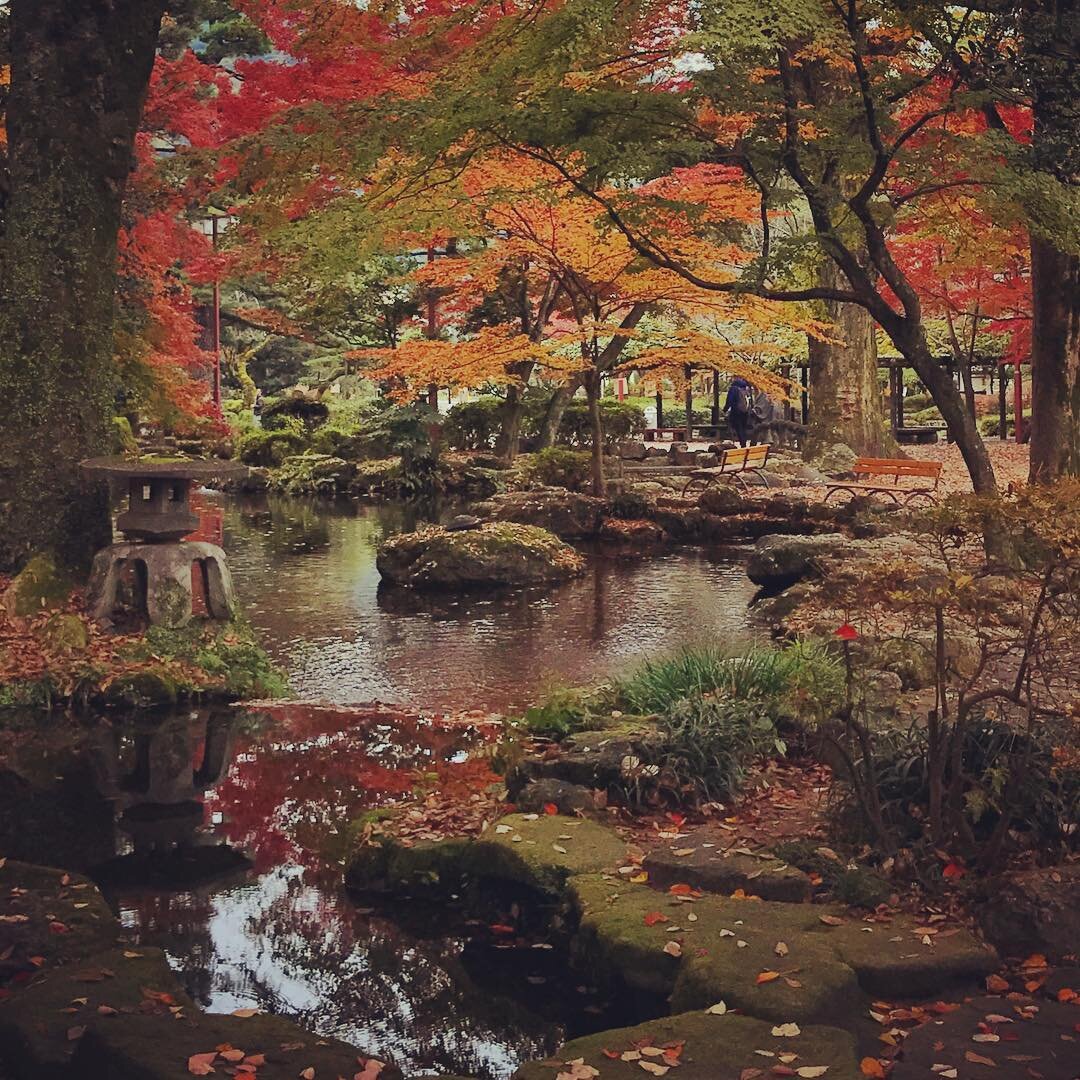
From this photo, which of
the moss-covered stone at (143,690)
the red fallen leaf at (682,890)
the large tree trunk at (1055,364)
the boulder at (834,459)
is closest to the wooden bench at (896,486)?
the boulder at (834,459)

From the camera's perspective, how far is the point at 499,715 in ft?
27.6

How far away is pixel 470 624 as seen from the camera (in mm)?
11844

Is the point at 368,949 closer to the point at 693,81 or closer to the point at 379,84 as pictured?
the point at 693,81

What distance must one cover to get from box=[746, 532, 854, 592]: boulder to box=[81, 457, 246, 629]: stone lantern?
5.31m

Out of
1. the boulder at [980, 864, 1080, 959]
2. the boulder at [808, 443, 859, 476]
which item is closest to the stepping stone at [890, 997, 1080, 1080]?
the boulder at [980, 864, 1080, 959]

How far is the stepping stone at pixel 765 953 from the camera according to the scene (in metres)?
4.11

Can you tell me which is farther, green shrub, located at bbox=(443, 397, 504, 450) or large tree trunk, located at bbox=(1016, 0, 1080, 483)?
green shrub, located at bbox=(443, 397, 504, 450)

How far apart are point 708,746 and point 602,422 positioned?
69.5ft

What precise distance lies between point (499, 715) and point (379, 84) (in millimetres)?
12343

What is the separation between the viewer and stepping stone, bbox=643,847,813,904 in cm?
499

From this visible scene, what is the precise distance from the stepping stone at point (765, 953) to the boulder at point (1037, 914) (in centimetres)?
20

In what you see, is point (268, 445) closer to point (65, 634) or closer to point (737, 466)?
point (737, 466)

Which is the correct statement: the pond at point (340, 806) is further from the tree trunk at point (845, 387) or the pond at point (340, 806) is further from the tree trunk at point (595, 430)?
the tree trunk at point (845, 387)

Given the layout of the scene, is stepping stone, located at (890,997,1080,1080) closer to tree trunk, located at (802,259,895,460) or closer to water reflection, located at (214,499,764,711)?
water reflection, located at (214,499,764,711)
